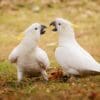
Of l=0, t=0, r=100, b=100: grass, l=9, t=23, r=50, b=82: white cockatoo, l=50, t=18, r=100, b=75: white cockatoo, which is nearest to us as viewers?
l=0, t=0, r=100, b=100: grass

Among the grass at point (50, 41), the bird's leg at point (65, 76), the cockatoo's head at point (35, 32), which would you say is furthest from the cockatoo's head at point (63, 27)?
the grass at point (50, 41)

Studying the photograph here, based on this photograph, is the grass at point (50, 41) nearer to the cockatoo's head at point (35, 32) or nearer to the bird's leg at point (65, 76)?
the bird's leg at point (65, 76)

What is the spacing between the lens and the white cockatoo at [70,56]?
9.42 m

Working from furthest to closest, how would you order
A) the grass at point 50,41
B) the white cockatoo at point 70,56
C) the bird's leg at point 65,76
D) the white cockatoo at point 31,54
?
the bird's leg at point 65,76
the white cockatoo at point 31,54
the white cockatoo at point 70,56
the grass at point 50,41

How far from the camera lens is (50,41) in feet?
56.6

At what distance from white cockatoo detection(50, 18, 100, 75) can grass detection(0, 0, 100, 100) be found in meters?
0.27

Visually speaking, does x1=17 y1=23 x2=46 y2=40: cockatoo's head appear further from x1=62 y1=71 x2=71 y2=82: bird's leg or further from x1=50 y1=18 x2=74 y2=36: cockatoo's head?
x1=62 y1=71 x2=71 y2=82: bird's leg

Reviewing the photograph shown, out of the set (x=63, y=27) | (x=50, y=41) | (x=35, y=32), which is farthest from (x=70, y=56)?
(x=50, y=41)

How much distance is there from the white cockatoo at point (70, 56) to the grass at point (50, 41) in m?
0.27

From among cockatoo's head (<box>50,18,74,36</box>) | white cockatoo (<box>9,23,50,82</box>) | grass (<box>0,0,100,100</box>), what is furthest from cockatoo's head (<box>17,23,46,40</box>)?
grass (<box>0,0,100,100</box>)

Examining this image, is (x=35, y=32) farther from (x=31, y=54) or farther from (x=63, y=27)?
(x=63, y=27)

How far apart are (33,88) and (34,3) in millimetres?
13196

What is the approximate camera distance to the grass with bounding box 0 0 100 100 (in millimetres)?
8570

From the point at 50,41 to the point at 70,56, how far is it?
7.66 meters
